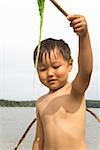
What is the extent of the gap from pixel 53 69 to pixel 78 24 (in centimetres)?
55

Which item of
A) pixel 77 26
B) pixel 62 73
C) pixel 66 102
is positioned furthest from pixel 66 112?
pixel 77 26

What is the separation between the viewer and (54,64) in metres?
2.27

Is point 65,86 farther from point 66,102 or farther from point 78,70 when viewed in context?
point 78,70

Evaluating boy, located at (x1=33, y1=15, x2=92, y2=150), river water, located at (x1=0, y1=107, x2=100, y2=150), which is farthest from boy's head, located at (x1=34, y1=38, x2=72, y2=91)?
river water, located at (x1=0, y1=107, x2=100, y2=150)

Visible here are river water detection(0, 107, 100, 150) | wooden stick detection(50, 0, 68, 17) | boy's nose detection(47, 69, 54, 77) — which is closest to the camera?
wooden stick detection(50, 0, 68, 17)

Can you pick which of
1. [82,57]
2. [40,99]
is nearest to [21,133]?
[40,99]

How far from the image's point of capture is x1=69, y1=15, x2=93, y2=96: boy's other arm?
175 centimetres

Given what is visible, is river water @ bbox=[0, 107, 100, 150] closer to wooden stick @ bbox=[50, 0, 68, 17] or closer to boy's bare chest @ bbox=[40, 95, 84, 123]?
boy's bare chest @ bbox=[40, 95, 84, 123]

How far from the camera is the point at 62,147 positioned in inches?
90.8

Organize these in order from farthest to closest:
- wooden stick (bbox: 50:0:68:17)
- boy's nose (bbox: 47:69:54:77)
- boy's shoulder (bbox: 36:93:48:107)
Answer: boy's shoulder (bbox: 36:93:48:107)
boy's nose (bbox: 47:69:54:77)
wooden stick (bbox: 50:0:68:17)

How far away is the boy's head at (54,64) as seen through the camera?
227cm

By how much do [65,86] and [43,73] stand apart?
0.46ft

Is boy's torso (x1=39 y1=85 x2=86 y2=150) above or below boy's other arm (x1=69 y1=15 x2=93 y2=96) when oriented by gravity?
below

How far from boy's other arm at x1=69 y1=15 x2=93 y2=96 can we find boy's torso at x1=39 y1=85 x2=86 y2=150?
7cm
